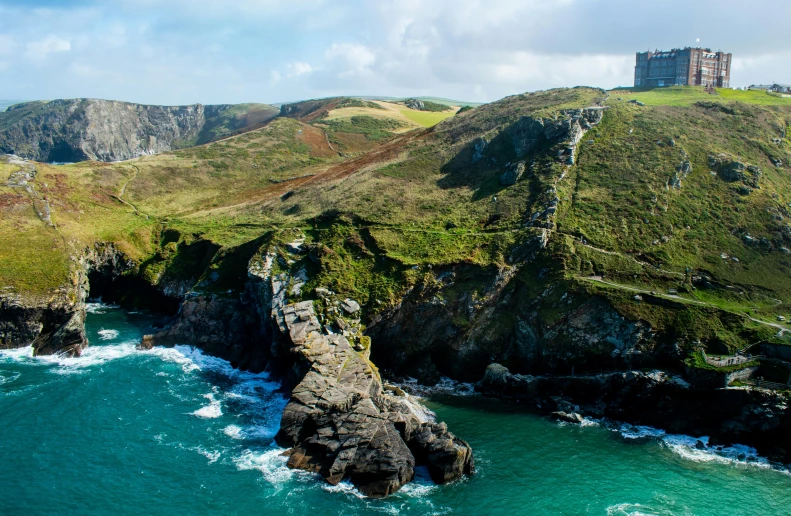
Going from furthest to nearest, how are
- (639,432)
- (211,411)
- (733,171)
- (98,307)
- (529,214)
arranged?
(98,307), (733,171), (529,214), (211,411), (639,432)

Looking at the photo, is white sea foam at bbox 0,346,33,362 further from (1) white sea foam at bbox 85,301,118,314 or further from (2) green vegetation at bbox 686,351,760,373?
(2) green vegetation at bbox 686,351,760,373

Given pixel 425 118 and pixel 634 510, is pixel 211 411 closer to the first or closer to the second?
pixel 634 510

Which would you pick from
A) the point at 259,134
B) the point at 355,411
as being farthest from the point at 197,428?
the point at 259,134

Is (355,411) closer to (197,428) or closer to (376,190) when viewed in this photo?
(197,428)

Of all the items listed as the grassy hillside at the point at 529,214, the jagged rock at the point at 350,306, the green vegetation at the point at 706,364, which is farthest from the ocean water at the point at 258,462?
the grassy hillside at the point at 529,214

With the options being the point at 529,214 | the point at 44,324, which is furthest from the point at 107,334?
the point at 529,214

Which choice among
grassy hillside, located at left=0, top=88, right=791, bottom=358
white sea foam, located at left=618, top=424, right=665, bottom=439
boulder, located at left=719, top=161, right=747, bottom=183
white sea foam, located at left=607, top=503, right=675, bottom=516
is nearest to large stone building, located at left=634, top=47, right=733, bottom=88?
grassy hillside, located at left=0, top=88, right=791, bottom=358
